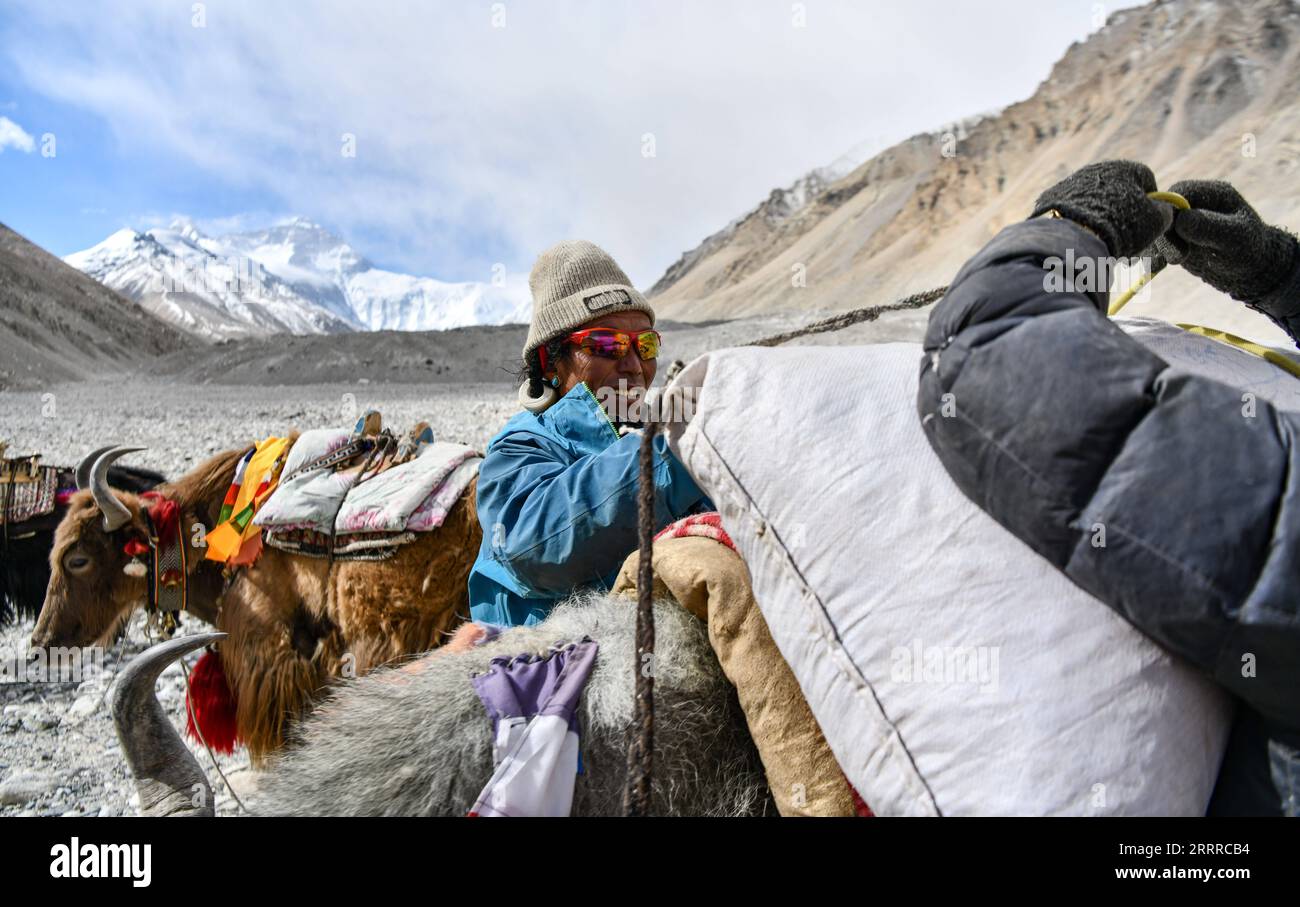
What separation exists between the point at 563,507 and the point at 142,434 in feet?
47.3

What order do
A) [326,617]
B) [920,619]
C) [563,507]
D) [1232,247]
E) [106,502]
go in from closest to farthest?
[920,619] → [1232,247] → [563,507] → [326,617] → [106,502]

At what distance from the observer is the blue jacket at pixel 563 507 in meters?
1.50

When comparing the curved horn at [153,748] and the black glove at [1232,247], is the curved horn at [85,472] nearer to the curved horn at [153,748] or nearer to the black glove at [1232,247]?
the curved horn at [153,748]

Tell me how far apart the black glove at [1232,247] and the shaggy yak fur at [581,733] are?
38.4 inches

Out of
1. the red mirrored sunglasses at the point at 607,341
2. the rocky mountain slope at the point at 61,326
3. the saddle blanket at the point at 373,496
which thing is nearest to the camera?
the red mirrored sunglasses at the point at 607,341

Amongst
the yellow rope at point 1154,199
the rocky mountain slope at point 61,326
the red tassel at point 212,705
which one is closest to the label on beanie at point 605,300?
the yellow rope at point 1154,199

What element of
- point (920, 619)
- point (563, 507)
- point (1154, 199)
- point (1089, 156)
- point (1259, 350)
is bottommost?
point (920, 619)

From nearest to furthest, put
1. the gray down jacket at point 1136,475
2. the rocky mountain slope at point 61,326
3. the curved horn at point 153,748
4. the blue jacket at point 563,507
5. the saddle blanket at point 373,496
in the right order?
the gray down jacket at point 1136,475
the curved horn at point 153,748
the blue jacket at point 563,507
the saddle blanket at point 373,496
the rocky mountain slope at point 61,326

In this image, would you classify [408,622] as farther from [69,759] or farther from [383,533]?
[69,759]

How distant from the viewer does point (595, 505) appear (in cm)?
150

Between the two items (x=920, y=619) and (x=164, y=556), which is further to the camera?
(x=164, y=556)

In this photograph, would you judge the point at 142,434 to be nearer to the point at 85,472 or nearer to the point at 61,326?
the point at 85,472

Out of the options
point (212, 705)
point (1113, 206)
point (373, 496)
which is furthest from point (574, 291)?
point (212, 705)
